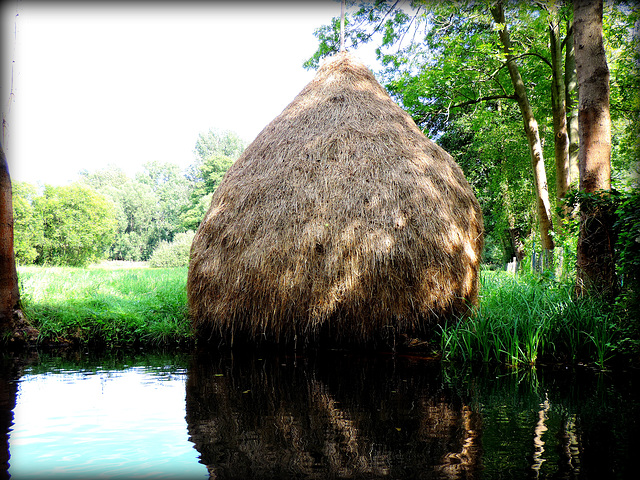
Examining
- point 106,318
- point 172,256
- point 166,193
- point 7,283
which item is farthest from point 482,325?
point 166,193

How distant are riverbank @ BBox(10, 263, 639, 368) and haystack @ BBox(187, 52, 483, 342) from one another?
0.39 metres

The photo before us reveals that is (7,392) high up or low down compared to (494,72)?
down

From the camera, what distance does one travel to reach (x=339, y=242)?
4.90 m

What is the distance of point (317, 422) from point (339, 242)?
99.5 inches

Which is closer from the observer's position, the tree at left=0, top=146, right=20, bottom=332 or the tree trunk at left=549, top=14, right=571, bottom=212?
the tree at left=0, top=146, right=20, bottom=332

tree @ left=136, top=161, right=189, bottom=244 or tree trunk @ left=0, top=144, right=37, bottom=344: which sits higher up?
tree @ left=136, top=161, right=189, bottom=244

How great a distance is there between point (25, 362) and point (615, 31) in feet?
40.8

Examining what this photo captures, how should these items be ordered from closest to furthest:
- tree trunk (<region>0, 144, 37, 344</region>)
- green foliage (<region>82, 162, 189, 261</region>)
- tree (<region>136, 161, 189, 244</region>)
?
tree trunk (<region>0, 144, 37, 344</region>), green foliage (<region>82, 162, 189, 261</region>), tree (<region>136, 161, 189, 244</region>)

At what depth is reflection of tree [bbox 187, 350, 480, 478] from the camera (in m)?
2.01

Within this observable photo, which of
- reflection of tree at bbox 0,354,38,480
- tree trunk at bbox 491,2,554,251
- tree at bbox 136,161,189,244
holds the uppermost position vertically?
tree at bbox 136,161,189,244

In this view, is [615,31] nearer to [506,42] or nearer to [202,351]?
[506,42]

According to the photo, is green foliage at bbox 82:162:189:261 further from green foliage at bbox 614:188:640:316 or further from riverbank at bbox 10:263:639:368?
green foliage at bbox 614:188:640:316

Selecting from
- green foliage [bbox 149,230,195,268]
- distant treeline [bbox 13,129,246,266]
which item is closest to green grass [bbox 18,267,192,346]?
green foliage [bbox 149,230,195,268]

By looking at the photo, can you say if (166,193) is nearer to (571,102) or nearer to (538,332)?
(571,102)
